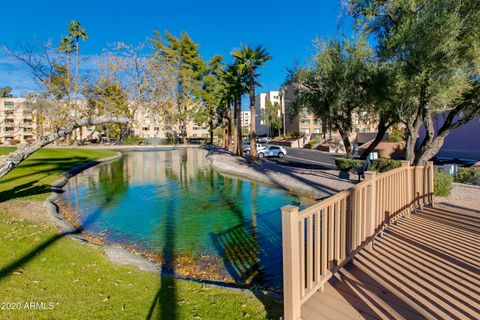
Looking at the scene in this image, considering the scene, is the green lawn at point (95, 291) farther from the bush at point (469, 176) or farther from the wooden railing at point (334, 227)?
the bush at point (469, 176)

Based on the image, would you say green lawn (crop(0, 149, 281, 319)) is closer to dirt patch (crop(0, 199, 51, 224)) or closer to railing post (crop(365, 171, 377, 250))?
railing post (crop(365, 171, 377, 250))

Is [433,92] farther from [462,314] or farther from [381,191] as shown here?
[462,314]

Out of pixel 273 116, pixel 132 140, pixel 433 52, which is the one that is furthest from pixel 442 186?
pixel 273 116

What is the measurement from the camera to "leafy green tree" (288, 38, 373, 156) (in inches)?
484

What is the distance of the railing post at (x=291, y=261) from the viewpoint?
2.96 metres

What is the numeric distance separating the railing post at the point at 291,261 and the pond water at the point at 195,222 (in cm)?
255

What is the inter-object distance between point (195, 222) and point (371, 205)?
20.8ft

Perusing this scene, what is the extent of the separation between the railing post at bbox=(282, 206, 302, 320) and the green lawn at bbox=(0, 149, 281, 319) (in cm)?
55

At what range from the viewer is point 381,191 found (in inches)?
213

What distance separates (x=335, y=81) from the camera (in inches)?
540

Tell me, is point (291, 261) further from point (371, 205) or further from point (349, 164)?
point (349, 164)

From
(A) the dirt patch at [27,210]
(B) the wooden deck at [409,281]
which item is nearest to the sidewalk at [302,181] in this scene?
(B) the wooden deck at [409,281]

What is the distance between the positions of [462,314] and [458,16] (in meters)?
8.33

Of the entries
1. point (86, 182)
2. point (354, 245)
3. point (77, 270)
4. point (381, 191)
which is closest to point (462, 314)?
point (354, 245)
